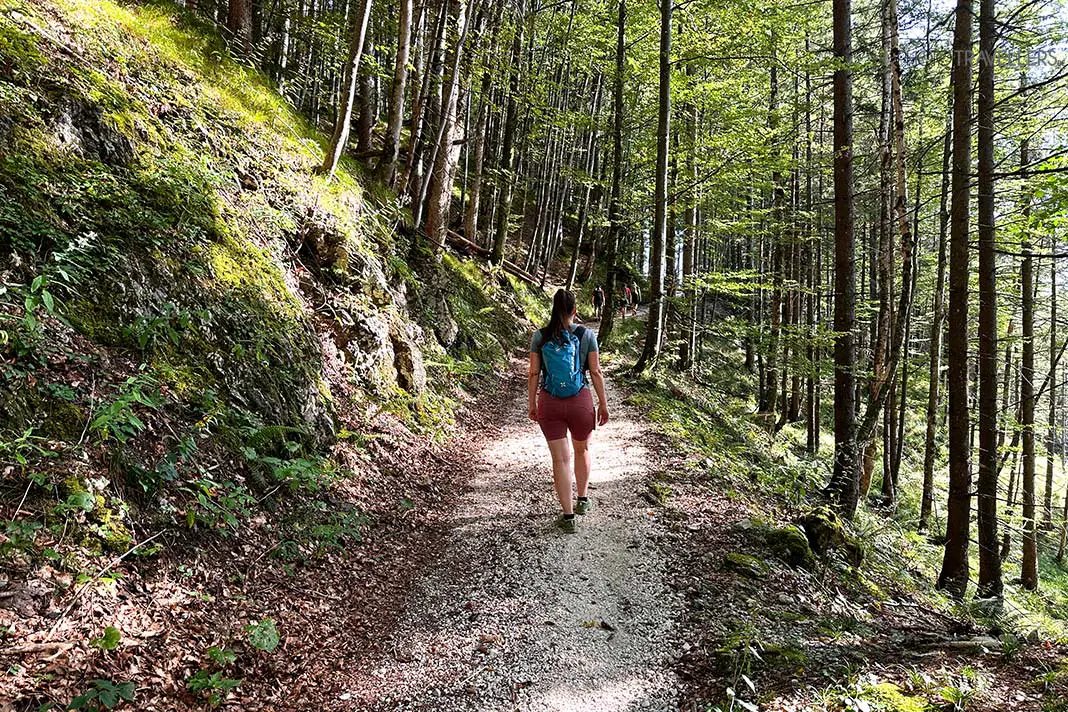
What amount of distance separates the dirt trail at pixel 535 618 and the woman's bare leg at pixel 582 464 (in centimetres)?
34

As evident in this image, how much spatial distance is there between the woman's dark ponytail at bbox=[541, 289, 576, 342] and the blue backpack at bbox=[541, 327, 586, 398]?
2 cm

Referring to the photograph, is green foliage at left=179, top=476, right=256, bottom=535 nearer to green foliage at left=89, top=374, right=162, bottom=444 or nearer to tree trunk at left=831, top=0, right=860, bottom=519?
green foliage at left=89, top=374, right=162, bottom=444

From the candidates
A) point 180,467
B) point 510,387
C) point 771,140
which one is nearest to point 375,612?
point 180,467

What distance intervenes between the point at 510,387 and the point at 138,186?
8.26 metres

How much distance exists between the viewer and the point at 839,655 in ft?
A: 12.5

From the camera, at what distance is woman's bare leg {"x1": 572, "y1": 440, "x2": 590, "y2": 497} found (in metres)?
5.58

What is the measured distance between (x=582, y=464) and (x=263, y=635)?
3.19m

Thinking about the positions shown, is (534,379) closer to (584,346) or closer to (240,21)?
(584,346)

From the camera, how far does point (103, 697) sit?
2.55 m

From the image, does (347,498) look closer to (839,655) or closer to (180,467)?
(180,467)

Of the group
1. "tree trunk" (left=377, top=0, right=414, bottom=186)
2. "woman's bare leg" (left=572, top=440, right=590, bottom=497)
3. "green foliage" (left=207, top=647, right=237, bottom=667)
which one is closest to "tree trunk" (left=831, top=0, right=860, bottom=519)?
"woman's bare leg" (left=572, top=440, right=590, bottom=497)

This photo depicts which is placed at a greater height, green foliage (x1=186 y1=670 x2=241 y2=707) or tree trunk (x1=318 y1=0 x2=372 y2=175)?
tree trunk (x1=318 y1=0 x2=372 y2=175)

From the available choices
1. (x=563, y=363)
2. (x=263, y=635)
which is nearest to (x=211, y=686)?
(x=263, y=635)

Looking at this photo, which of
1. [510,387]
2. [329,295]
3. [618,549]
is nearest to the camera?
[618,549]
